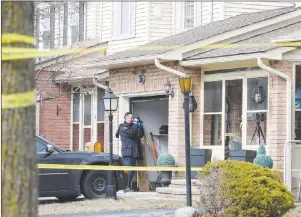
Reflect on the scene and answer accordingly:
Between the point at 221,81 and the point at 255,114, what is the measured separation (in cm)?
130

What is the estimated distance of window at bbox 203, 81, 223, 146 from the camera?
19422mm

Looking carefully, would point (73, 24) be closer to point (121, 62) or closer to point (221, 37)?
point (121, 62)

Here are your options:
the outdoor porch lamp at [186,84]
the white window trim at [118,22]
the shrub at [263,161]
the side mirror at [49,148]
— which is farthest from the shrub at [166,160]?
the outdoor porch lamp at [186,84]

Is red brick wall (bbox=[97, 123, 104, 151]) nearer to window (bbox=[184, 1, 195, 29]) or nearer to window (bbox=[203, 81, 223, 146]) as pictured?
window (bbox=[184, 1, 195, 29])

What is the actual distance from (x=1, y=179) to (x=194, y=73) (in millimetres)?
13798

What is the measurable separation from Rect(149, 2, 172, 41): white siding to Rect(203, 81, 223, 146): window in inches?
140

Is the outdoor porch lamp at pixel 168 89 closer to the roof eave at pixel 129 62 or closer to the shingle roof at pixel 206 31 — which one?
the roof eave at pixel 129 62

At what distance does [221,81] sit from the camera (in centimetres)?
1930

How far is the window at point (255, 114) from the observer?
1817cm

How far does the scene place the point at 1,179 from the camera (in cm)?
599

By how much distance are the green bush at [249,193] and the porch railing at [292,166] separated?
4423 mm

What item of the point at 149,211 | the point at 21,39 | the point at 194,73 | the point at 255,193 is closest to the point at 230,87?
the point at 194,73

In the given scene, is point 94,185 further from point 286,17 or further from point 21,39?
point 21,39

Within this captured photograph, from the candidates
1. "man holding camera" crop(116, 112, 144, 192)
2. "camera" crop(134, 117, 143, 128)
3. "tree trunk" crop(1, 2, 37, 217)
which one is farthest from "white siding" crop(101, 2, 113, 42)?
"tree trunk" crop(1, 2, 37, 217)
